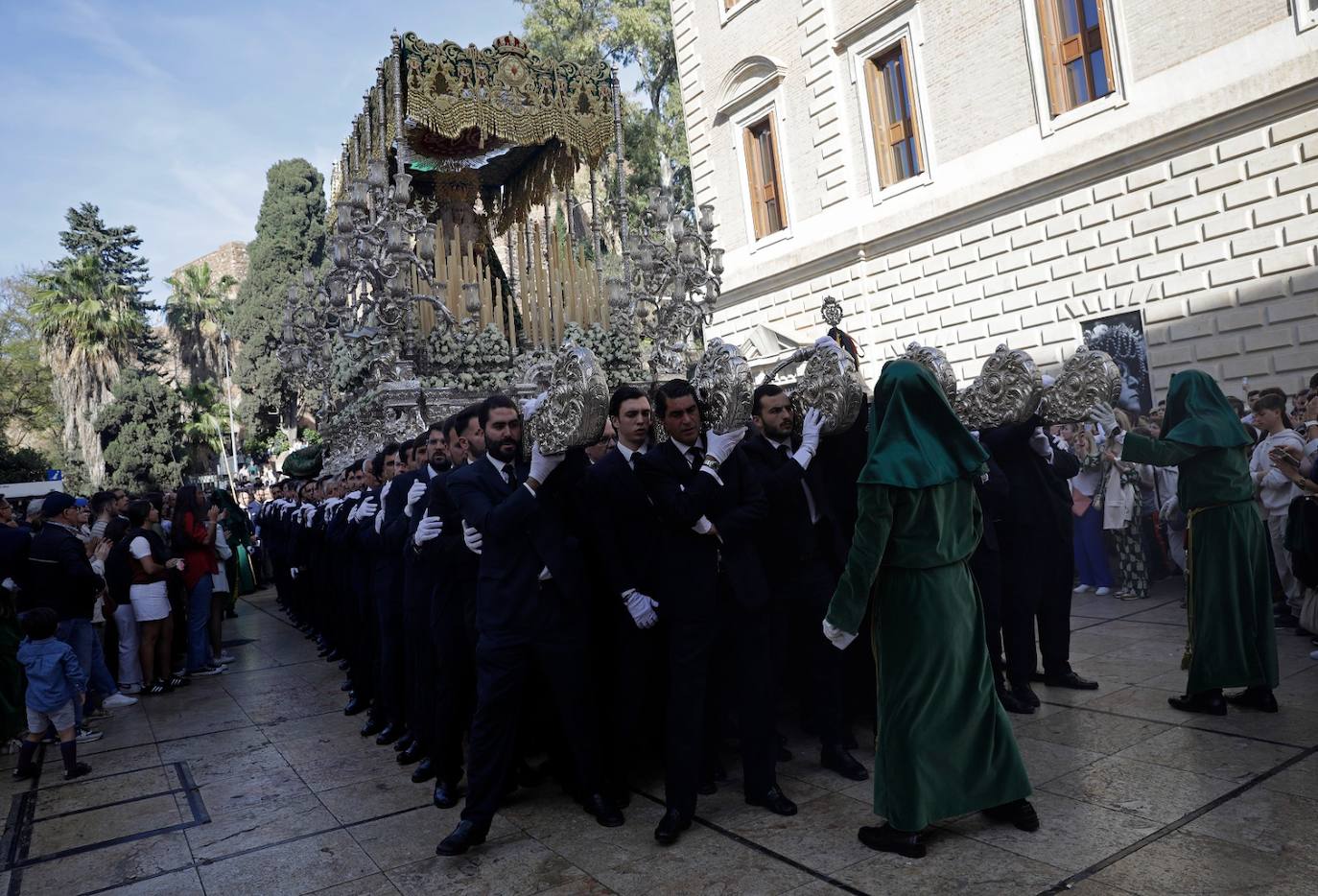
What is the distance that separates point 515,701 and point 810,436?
1907mm

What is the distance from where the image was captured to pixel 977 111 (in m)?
14.5

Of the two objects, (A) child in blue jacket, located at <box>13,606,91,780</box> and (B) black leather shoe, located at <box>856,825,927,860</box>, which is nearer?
(B) black leather shoe, located at <box>856,825,927,860</box>

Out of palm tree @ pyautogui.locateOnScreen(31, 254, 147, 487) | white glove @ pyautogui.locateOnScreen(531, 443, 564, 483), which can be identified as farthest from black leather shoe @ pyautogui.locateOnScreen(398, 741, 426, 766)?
palm tree @ pyautogui.locateOnScreen(31, 254, 147, 487)

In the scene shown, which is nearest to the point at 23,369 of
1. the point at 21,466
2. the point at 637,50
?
the point at 21,466

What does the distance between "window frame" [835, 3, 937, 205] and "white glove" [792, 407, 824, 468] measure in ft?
39.3

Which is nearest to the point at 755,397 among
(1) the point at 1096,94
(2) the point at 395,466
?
(2) the point at 395,466

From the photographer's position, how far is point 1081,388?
5.55 metres

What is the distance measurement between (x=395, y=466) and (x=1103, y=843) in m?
5.23

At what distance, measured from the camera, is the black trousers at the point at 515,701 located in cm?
409

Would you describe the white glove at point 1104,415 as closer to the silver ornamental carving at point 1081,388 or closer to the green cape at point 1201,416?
the silver ornamental carving at point 1081,388

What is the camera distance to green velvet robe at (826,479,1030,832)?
371cm

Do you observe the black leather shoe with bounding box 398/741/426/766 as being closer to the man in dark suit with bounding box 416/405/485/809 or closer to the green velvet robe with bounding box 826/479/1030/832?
the man in dark suit with bounding box 416/405/485/809

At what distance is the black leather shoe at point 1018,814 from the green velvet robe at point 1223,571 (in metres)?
1.92

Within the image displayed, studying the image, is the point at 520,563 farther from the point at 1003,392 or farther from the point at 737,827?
the point at 1003,392
